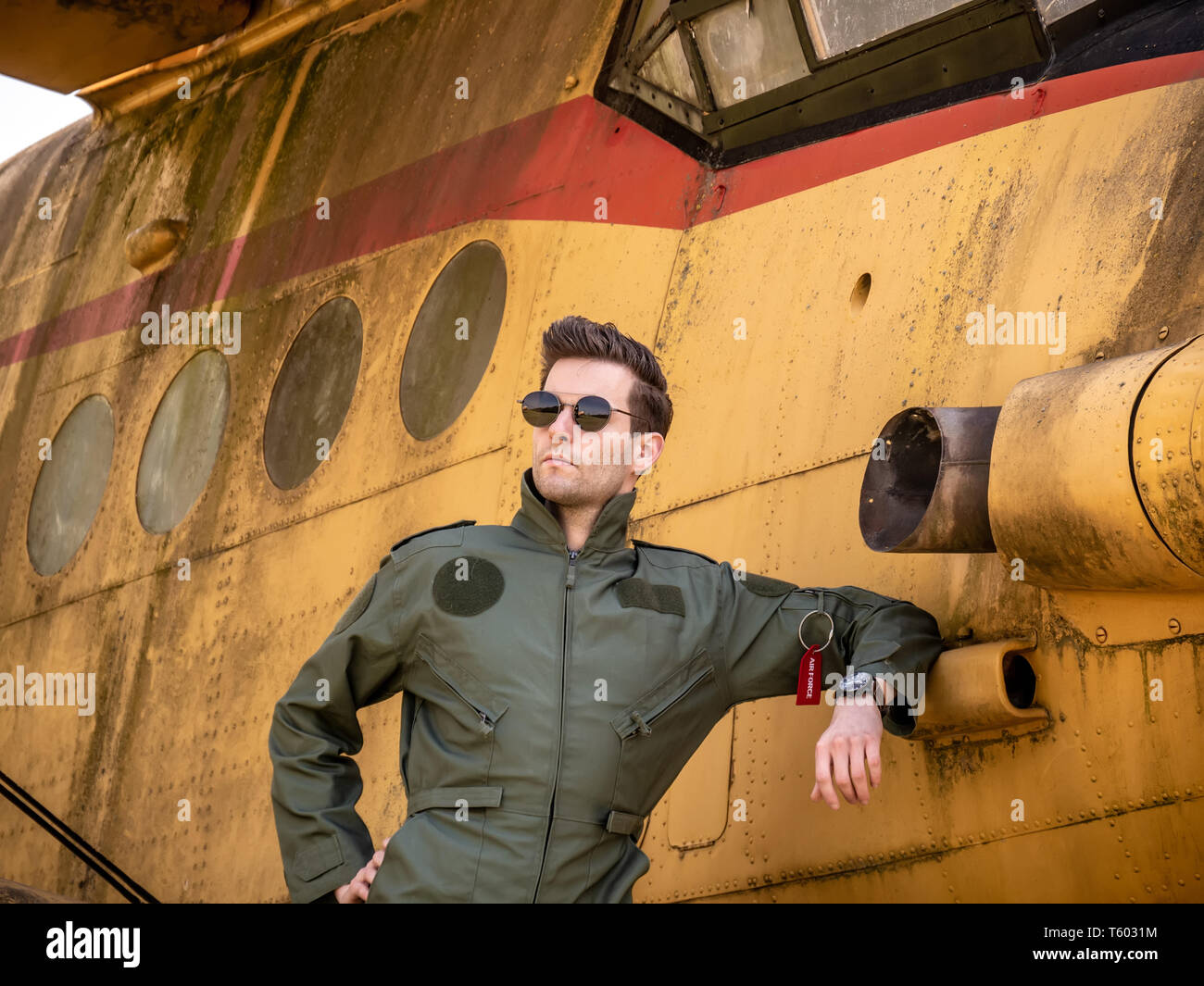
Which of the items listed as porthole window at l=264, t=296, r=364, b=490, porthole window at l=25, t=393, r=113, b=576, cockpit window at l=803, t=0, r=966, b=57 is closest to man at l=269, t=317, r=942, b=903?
cockpit window at l=803, t=0, r=966, b=57

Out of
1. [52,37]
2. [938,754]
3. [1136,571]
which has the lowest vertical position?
[938,754]

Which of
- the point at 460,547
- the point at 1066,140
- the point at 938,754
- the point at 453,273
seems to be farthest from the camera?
the point at 453,273

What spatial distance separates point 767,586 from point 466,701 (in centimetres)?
77

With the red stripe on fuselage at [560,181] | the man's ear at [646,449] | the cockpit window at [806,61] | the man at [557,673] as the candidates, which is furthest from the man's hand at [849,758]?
the cockpit window at [806,61]

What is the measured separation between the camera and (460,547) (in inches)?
123

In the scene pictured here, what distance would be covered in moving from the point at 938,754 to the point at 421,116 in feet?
12.6

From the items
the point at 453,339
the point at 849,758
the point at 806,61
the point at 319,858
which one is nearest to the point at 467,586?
the point at 319,858

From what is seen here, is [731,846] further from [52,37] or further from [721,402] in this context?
[52,37]

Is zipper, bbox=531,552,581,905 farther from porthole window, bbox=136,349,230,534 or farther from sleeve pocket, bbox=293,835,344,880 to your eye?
porthole window, bbox=136,349,230,534

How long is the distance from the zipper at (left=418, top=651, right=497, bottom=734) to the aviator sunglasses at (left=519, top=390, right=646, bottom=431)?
56 cm

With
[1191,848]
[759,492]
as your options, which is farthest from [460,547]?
[1191,848]

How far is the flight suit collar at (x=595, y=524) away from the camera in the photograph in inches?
123

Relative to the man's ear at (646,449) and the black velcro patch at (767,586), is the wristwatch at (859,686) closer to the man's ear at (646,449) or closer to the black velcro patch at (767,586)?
the black velcro patch at (767,586)

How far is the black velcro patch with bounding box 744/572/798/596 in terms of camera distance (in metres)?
3.27
